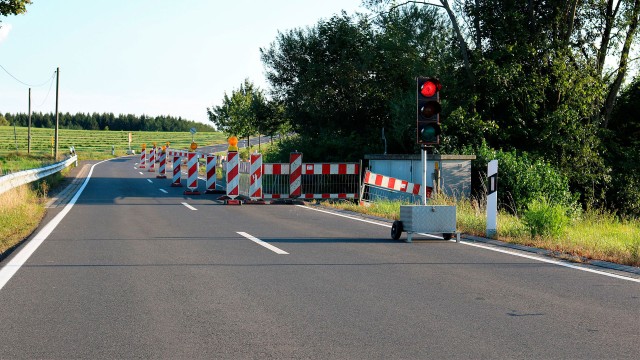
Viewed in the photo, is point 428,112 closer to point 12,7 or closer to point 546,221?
point 546,221

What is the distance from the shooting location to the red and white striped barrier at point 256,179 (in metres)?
20.7

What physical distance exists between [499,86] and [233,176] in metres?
10.5

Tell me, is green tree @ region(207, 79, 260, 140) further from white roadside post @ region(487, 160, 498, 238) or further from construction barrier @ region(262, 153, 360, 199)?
white roadside post @ region(487, 160, 498, 238)

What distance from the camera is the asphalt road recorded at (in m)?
5.13

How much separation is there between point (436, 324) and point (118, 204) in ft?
50.8

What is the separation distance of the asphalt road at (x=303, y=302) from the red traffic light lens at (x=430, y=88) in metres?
2.49

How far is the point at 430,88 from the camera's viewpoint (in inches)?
468

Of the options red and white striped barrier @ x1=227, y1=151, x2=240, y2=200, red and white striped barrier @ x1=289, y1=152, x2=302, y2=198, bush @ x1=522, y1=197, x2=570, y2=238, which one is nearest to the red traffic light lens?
bush @ x1=522, y1=197, x2=570, y2=238

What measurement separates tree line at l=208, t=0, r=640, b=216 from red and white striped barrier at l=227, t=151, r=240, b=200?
736 cm

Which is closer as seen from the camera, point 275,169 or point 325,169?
point 325,169

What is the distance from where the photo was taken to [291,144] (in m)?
30.8

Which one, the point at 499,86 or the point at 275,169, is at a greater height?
the point at 499,86

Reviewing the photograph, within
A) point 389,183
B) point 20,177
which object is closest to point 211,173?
point 20,177

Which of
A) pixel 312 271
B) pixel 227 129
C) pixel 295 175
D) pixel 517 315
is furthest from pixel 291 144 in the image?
pixel 227 129
